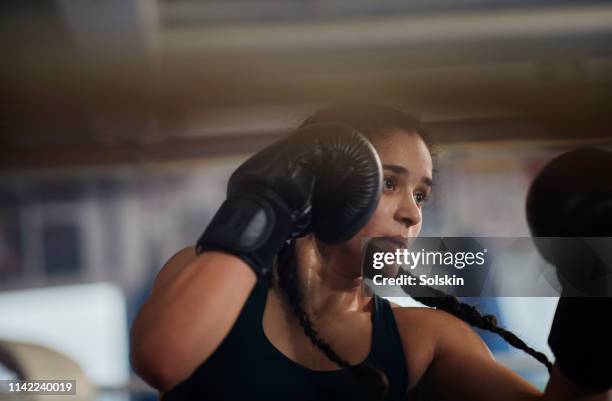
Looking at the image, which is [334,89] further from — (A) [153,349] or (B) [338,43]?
(A) [153,349]

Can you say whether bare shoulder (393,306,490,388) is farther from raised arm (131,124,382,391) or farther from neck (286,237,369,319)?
raised arm (131,124,382,391)

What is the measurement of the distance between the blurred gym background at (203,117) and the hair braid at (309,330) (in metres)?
0.22

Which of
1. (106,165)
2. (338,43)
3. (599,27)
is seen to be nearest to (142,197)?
(106,165)

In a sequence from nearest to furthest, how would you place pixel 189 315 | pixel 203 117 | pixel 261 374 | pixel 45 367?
pixel 189 315, pixel 261 374, pixel 45 367, pixel 203 117

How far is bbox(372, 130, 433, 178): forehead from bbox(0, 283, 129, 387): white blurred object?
0.47m

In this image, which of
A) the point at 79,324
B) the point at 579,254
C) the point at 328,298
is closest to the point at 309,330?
the point at 328,298

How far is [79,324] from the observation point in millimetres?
1069

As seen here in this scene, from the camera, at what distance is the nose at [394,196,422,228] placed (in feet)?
2.59

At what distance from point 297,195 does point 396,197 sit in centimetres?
19

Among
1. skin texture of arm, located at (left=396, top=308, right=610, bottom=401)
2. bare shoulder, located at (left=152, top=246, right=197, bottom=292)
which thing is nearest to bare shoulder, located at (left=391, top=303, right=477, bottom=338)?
skin texture of arm, located at (left=396, top=308, right=610, bottom=401)

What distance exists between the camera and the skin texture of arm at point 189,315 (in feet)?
1.89

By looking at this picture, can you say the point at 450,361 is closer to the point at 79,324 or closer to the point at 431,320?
the point at 431,320

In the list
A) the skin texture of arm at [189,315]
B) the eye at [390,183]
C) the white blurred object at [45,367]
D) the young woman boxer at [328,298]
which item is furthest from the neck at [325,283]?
the white blurred object at [45,367]

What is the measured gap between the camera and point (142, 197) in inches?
41.6
